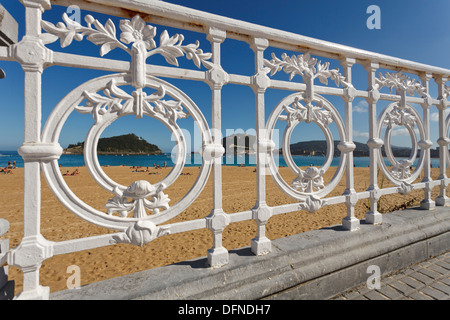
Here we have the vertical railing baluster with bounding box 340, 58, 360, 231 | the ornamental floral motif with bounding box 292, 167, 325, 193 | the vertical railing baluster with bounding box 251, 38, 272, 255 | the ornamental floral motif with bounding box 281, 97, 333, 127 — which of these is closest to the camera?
the vertical railing baluster with bounding box 251, 38, 272, 255

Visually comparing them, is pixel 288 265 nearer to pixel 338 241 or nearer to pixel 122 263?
pixel 338 241

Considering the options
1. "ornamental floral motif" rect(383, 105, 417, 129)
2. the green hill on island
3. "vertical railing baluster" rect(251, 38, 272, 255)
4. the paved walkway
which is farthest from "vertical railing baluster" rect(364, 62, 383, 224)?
the green hill on island

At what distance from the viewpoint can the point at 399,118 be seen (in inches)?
113

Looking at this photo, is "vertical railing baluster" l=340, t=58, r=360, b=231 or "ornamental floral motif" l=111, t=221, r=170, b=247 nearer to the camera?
"ornamental floral motif" l=111, t=221, r=170, b=247

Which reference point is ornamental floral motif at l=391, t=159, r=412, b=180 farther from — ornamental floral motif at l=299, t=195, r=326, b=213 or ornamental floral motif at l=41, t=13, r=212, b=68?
ornamental floral motif at l=41, t=13, r=212, b=68

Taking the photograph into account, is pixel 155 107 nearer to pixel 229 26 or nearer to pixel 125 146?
pixel 229 26

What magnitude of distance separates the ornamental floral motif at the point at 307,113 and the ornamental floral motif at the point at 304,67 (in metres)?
0.29

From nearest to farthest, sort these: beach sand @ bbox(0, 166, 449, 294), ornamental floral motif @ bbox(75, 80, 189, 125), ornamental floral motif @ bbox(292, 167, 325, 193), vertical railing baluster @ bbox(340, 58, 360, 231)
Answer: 1. ornamental floral motif @ bbox(75, 80, 189, 125)
2. ornamental floral motif @ bbox(292, 167, 325, 193)
3. vertical railing baluster @ bbox(340, 58, 360, 231)
4. beach sand @ bbox(0, 166, 449, 294)

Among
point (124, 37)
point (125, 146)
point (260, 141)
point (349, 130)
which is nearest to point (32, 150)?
point (124, 37)

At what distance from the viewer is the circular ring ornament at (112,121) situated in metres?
1.50

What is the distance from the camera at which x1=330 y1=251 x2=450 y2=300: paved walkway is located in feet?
6.77

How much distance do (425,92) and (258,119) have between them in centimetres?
298
